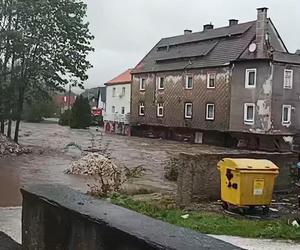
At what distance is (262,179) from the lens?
10.8 meters

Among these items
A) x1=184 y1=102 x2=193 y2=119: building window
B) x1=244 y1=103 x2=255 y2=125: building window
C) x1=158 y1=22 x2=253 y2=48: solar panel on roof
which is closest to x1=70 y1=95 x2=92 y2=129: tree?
x1=158 y1=22 x2=253 y2=48: solar panel on roof

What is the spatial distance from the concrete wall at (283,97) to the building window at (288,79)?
27 cm

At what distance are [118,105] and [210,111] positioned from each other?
866 inches

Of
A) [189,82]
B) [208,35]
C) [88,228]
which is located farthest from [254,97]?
[88,228]

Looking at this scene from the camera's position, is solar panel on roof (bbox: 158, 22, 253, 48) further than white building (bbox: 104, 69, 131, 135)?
No

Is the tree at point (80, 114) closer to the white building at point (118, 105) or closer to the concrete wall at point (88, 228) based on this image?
the white building at point (118, 105)

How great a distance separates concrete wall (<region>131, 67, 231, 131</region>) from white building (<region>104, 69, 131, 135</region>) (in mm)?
3869

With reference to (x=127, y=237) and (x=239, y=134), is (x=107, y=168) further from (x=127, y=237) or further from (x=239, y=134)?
(x=239, y=134)

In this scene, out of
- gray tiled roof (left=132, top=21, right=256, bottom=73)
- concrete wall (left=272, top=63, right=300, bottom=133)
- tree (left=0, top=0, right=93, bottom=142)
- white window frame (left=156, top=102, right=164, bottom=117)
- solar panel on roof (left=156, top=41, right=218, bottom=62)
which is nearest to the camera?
tree (left=0, top=0, right=93, bottom=142)

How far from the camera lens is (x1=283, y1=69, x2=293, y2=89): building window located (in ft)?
139

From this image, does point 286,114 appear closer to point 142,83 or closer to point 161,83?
point 161,83

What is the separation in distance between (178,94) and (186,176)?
132 ft

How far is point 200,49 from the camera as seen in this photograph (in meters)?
51.2

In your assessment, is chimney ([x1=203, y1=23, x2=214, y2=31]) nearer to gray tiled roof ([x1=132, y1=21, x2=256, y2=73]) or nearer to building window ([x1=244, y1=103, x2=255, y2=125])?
gray tiled roof ([x1=132, y1=21, x2=256, y2=73])
